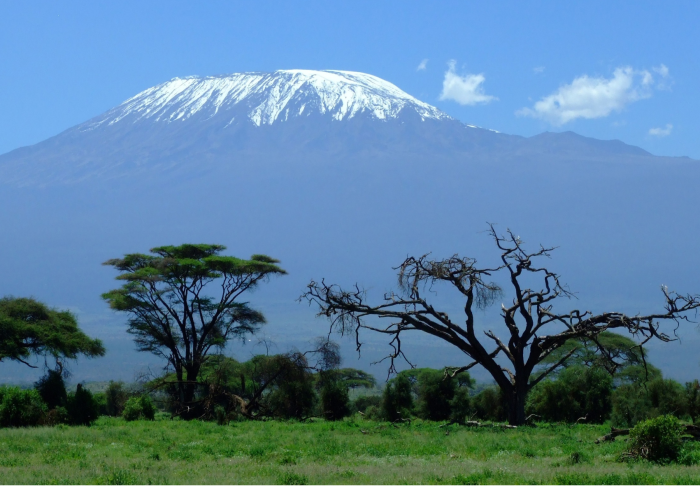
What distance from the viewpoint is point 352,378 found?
5484cm

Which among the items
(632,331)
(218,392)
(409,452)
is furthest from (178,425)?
(632,331)

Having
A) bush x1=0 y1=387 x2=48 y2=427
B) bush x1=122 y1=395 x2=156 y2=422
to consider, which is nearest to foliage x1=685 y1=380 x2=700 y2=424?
bush x1=122 y1=395 x2=156 y2=422

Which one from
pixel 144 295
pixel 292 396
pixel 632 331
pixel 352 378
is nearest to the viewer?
pixel 632 331

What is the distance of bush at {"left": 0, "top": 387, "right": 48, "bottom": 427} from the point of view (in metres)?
25.9

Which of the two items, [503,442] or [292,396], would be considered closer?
[503,442]

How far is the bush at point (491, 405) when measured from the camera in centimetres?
3538

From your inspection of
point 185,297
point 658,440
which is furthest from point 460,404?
point 658,440

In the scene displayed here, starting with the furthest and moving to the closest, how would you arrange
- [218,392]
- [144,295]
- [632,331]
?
[144,295]
[218,392]
[632,331]

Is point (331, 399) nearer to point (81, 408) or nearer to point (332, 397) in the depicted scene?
point (332, 397)

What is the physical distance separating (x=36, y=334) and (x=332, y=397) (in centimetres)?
1239

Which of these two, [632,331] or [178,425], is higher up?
[632,331]

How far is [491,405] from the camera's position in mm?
35844

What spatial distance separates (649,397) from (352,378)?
31123 millimetres
